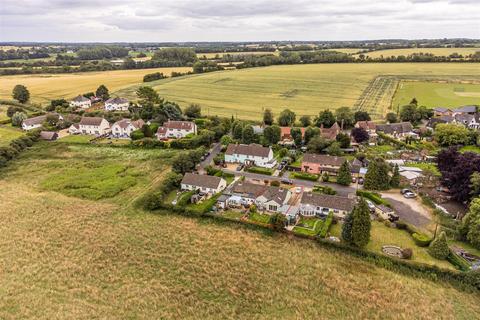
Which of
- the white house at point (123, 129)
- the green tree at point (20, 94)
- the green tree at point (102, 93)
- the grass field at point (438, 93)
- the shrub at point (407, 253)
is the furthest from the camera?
the green tree at point (102, 93)

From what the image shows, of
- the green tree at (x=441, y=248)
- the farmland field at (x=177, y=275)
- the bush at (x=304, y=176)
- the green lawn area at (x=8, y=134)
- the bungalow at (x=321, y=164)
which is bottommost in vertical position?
the farmland field at (x=177, y=275)

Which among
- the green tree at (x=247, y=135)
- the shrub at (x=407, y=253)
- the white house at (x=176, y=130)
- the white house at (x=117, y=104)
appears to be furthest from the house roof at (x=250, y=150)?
the white house at (x=117, y=104)

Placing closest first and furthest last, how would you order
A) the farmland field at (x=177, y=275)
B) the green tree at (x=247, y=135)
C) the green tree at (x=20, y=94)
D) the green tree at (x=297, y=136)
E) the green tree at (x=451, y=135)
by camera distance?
the farmland field at (x=177, y=275), the green tree at (x=451, y=135), the green tree at (x=247, y=135), the green tree at (x=297, y=136), the green tree at (x=20, y=94)

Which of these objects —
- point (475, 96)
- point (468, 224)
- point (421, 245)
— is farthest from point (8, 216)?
point (475, 96)

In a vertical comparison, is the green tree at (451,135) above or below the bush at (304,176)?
above

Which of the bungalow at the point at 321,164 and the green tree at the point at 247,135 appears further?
the green tree at the point at 247,135

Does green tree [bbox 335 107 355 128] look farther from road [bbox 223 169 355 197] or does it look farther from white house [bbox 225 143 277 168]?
road [bbox 223 169 355 197]

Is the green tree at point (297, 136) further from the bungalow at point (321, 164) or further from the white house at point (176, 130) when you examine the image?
the white house at point (176, 130)
